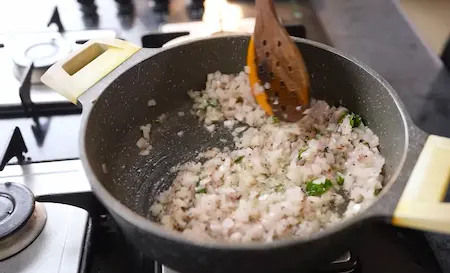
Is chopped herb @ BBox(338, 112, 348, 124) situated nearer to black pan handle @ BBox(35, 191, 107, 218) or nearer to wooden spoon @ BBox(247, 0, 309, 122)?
wooden spoon @ BBox(247, 0, 309, 122)

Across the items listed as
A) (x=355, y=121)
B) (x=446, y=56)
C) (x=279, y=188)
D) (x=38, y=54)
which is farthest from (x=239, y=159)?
(x=446, y=56)

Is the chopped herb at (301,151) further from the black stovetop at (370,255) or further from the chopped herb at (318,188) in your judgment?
the black stovetop at (370,255)

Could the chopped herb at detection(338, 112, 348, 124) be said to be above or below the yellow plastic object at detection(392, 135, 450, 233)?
below

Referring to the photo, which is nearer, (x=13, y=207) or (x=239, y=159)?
(x=13, y=207)

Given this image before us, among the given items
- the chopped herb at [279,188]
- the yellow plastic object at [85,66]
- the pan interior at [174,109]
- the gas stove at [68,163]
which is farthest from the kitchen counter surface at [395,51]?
the yellow plastic object at [85,66]

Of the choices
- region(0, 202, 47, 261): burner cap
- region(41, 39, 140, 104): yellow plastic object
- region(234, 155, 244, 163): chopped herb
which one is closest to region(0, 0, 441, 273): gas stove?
region(0, 202, 47, 261): burner cap

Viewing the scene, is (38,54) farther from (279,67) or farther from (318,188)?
(318,188)
